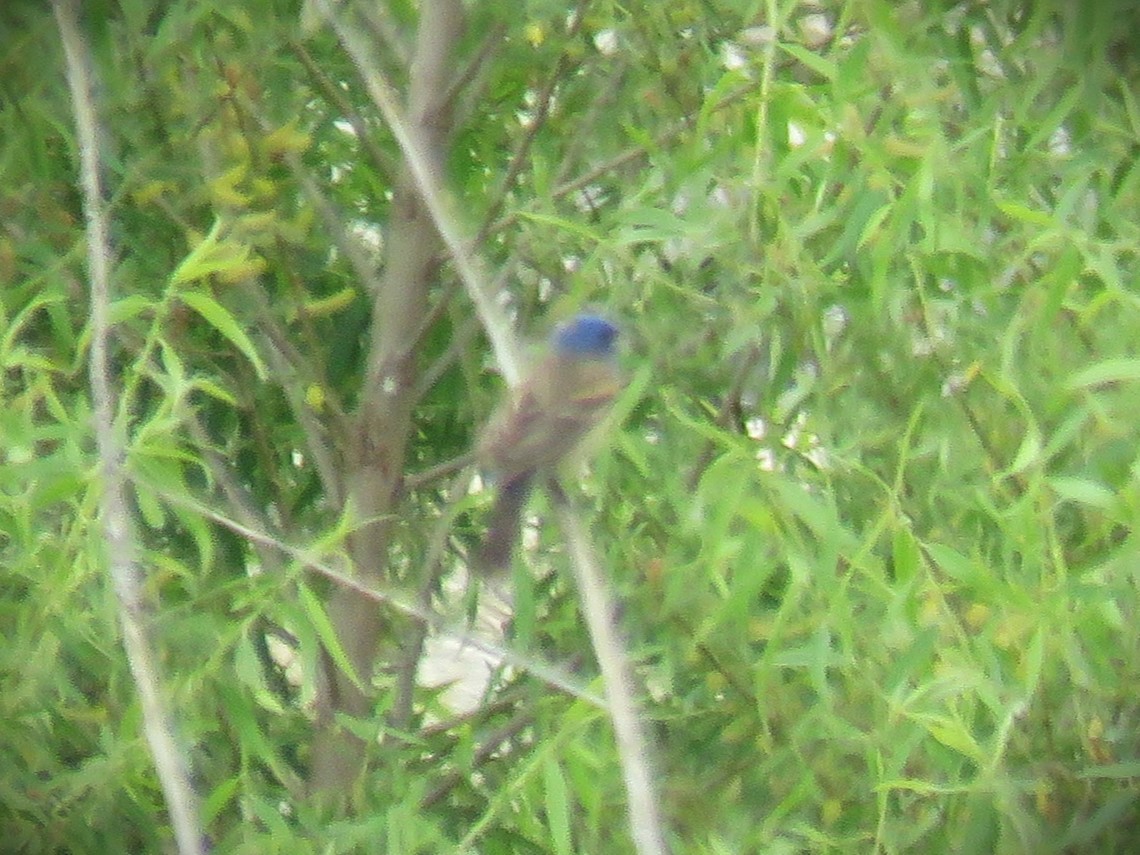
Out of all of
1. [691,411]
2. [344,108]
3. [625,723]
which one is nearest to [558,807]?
[625,723]

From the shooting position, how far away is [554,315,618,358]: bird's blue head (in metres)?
2.73

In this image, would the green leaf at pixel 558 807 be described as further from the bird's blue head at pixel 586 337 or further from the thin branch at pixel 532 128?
the thin branch at pixel 532 128

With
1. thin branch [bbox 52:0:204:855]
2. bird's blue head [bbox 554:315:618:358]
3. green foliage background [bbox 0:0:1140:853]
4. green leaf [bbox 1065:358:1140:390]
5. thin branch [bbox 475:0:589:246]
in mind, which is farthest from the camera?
bird's blue head [bbox 554:315:618:358]

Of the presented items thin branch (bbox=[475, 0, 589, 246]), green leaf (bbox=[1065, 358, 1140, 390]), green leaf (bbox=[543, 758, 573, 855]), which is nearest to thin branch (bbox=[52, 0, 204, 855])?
green leaf (bbox=[543, 758, 573, 855])

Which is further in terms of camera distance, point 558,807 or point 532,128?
point 532,128

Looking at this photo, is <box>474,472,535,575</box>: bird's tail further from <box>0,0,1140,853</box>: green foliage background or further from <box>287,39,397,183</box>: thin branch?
<box>287,39,397,183</box>: thin branch

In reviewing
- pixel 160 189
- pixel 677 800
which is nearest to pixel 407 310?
pixel 160 189

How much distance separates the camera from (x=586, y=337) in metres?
2.92

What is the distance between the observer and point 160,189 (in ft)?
8.33

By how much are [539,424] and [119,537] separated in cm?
128

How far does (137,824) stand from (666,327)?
1040 mm

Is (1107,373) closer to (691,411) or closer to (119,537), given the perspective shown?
(691,411)

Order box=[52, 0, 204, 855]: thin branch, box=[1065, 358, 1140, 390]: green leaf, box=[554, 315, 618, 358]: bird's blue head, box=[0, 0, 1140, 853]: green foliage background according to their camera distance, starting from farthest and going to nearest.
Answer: box=[554, 315, 618, 358]: bird's blue head < box=[0, 0, 1140, 853]: green foliage background < box=[1065, 358, 1140, 390]: green leaf < box=[52, 0, 204, 855]: thin branch

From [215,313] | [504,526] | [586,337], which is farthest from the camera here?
[586,337]
